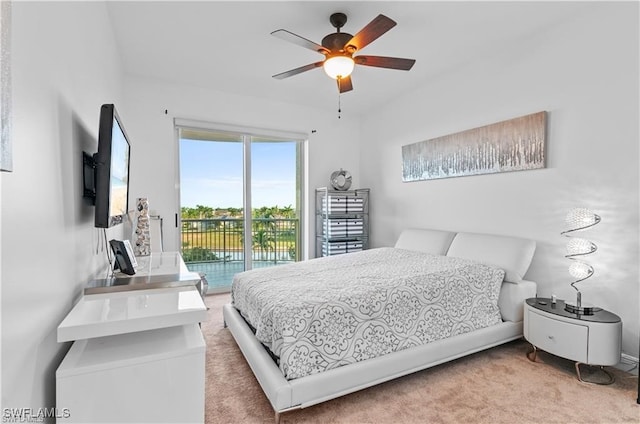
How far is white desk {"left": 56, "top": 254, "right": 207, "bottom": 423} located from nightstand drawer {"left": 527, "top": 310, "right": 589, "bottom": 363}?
2.26 metres

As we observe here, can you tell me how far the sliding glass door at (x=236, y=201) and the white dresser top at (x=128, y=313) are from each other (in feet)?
9.16

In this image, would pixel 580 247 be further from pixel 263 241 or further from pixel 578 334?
pixel 263 241

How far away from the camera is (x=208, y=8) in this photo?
2.38m

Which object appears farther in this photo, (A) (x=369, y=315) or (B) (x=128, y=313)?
(A) (x=369, y=315)

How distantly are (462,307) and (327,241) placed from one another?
2.30 meters

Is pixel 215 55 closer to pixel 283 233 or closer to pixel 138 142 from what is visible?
pixel 138 142

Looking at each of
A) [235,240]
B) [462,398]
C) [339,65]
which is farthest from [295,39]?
[235,240]

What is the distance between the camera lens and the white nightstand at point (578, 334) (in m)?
2.01

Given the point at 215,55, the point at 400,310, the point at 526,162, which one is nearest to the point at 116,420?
the point at 400,310

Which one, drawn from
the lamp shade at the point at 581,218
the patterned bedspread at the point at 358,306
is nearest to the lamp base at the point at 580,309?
the patterned bedspread at the point at 358,306

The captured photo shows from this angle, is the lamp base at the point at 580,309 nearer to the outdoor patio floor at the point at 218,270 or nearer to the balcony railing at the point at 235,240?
the balcony railing at the point at 235,240

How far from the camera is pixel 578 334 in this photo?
6.75 ft

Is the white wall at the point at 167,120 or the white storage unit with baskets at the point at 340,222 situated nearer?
the white wall at the point at 167,120

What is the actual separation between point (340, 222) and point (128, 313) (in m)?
3.45
